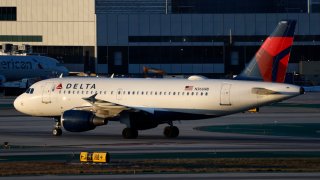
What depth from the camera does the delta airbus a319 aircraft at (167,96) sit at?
52188 millimetres

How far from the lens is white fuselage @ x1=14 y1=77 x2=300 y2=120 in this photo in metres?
51.9

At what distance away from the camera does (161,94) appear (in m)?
53.8

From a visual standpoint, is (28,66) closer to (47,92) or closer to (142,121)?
(47,92)

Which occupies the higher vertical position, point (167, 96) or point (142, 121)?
point (167, 96)

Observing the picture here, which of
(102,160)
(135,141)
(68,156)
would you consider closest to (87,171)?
(102,160)

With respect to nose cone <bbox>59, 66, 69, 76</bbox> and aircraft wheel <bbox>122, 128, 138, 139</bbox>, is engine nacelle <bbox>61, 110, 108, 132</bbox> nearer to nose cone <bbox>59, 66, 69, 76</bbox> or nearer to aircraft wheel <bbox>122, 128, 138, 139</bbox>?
aircraft wheel <bbox>122, 128, 138, 139</bbox>

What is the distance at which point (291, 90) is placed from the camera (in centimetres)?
5094

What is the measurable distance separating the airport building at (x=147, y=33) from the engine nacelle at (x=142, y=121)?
236 feet

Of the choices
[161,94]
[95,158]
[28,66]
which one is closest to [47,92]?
[161,94]

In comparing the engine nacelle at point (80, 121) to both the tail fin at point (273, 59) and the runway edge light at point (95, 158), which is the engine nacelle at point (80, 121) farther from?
the runway edge light at point (95, 158)

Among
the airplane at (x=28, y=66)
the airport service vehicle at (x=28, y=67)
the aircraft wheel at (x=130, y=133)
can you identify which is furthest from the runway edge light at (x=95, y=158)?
the airplane at (x=28, y=66)

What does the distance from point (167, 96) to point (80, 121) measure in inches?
196

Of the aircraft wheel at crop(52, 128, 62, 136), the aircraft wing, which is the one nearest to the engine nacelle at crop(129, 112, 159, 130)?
Answer: the aircraft wing

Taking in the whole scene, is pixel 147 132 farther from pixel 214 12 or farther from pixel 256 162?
pixel 214 12
